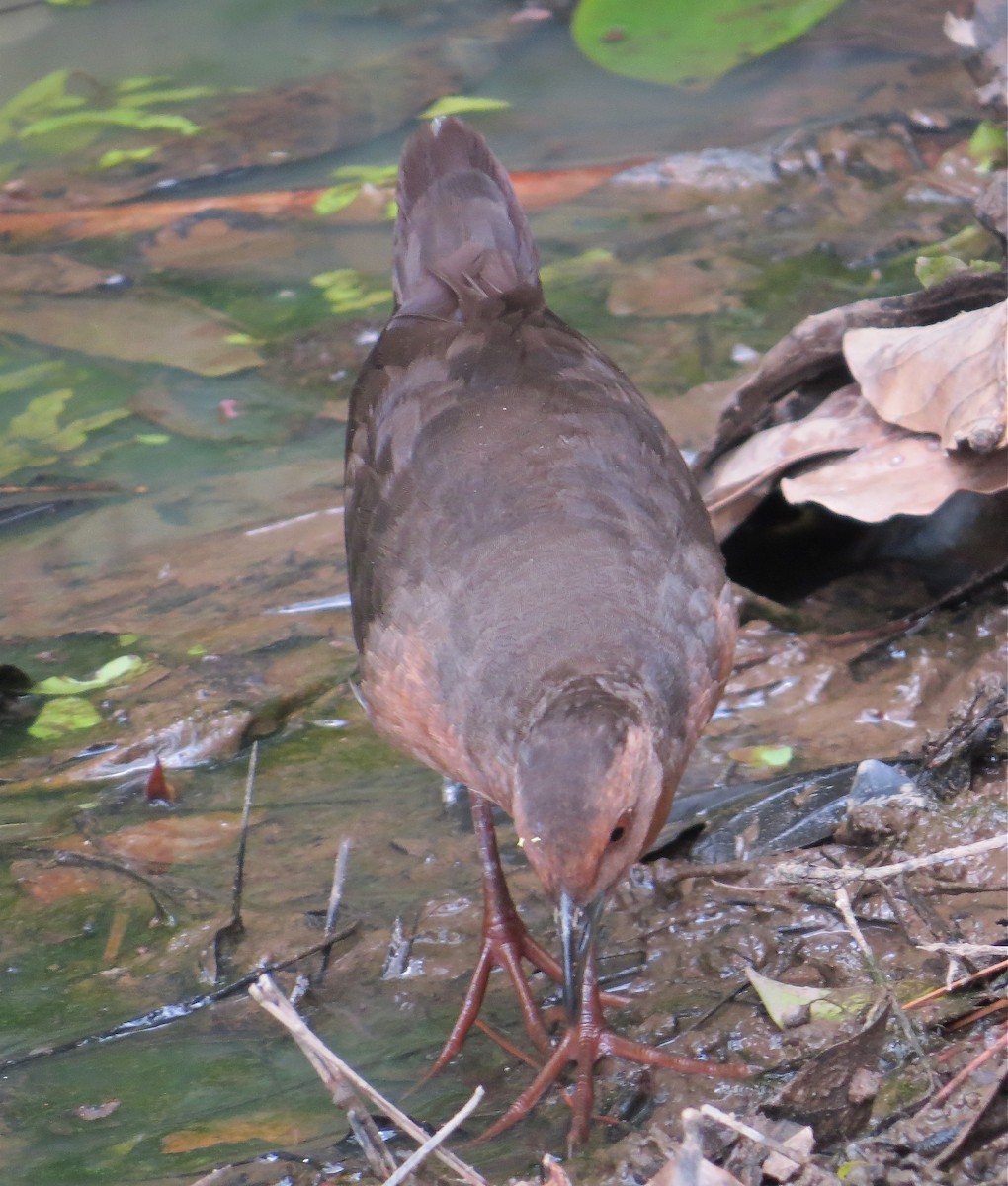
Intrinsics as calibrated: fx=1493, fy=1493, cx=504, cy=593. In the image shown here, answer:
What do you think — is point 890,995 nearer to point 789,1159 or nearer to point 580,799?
point 789,1159

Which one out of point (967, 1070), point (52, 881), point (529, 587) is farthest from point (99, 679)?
point (967, 1070)

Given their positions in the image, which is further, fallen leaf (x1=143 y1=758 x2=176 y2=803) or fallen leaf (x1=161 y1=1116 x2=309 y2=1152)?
fallen leaf (x1=143 y1=758 x2=176 y2=803)

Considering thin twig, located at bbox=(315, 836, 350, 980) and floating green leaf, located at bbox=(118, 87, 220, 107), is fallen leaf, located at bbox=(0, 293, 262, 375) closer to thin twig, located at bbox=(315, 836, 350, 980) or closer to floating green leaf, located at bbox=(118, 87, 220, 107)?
floating green leaf, located at bbox=(118, 87, 220, 107)

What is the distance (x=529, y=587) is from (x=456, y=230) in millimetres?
1853

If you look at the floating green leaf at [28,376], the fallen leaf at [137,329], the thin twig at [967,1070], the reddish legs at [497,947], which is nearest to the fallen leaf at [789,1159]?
the thin twig at [967,1070]

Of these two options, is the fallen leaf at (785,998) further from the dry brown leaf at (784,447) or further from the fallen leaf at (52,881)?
the dry brown leaf at (784,447)

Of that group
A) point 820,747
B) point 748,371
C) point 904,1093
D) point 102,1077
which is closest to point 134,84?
point 748,371

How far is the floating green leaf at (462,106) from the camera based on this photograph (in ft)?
33.4

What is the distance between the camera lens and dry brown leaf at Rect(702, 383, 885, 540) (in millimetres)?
5023

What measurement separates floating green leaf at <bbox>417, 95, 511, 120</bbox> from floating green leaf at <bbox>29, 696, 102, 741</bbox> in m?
6.14

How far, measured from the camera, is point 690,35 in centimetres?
1045

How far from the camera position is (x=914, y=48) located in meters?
10.1

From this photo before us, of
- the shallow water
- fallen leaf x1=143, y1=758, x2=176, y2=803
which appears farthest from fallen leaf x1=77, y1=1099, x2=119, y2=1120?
fallen leaf x1=143, y1=758, x2=176, y2=803

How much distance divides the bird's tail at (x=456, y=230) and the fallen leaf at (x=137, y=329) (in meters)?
2.60
